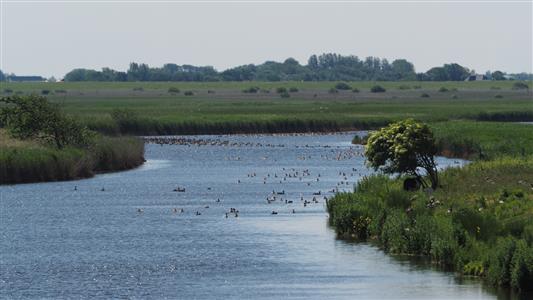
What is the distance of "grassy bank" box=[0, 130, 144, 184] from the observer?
88062mm

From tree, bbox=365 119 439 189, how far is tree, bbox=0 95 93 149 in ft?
120

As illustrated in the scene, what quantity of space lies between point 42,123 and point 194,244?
145 ft

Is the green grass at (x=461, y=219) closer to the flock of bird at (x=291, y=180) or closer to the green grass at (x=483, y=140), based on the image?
the flock of bird at (x=291, y=180)

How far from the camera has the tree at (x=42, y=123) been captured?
100m

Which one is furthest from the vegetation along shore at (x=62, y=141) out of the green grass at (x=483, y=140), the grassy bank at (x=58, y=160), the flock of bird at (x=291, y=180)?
the green grass at (x=483, y=140)

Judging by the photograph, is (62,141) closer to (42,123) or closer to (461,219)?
(42,123)

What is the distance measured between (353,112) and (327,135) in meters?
33.0

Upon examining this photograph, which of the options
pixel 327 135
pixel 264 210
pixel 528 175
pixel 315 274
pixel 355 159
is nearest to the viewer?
pixel 315 274

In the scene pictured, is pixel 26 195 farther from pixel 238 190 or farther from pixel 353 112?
pixel 353 112

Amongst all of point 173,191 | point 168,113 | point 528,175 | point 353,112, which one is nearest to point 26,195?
point 173,191

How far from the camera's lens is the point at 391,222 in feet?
178

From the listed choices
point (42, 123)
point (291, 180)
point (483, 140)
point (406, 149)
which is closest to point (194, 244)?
point (406, 149)

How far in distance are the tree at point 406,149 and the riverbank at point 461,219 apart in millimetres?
999

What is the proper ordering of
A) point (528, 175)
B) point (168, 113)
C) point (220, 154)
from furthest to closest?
point (168, 113) → point (220, 154) → point (528, 175)
